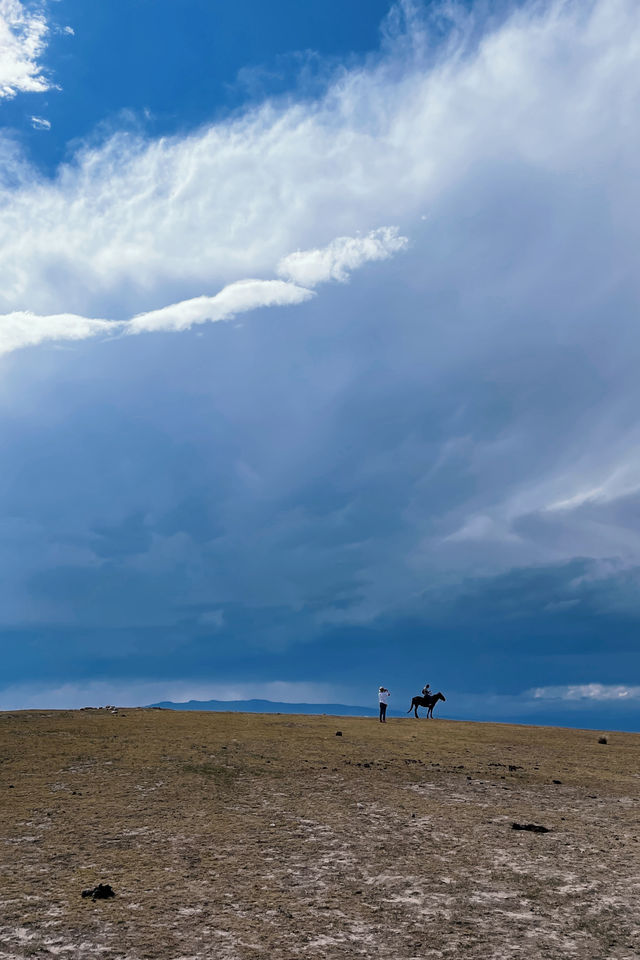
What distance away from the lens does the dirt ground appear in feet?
35.6

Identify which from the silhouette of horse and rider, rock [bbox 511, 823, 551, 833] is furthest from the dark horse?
rock [bbox 511, 823, 551, 833]

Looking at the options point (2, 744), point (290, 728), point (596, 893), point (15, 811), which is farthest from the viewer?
point (290, 728)

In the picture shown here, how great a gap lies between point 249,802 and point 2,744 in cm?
1448

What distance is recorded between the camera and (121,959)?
10016 mm

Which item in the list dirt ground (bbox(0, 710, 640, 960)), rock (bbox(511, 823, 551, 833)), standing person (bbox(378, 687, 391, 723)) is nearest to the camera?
dirt ground (bbox(0, 710, 640, 960))

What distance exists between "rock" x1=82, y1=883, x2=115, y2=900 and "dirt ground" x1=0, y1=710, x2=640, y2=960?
0.54ft

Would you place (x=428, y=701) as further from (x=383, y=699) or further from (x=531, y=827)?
(x=531, y=827)

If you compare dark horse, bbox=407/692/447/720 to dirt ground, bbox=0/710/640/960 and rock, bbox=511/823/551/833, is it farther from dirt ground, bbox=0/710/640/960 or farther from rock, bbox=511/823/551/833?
rock, bbox=511/823/551/833

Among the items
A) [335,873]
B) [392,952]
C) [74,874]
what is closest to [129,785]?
[74,874]

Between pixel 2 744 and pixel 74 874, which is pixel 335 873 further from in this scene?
pixel 2 744

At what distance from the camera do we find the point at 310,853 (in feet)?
49.3

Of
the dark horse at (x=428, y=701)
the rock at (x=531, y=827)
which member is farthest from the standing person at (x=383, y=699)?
the rock at (x=531, y=827)

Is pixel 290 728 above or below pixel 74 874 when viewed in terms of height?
above

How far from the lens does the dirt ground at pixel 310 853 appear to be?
10.8 meters
